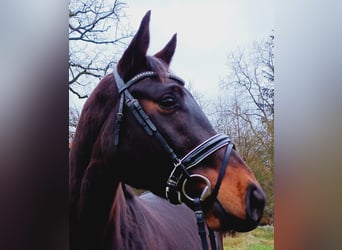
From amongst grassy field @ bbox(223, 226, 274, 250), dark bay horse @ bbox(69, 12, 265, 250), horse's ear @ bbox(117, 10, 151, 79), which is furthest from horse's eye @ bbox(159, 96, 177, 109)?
grassy field @ bbox(223, 226, 274, 250)

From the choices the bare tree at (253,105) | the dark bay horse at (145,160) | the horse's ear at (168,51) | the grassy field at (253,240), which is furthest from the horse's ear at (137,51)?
the grassy field at (253,240)

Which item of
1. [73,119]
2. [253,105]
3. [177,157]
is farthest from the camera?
[253,105]

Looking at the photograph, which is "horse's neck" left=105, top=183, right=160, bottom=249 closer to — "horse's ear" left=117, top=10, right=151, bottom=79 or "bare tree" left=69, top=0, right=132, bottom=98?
"horse's ear" left=117, top=10, right=151, bottom=79

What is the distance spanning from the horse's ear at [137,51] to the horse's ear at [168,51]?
12 centimetres

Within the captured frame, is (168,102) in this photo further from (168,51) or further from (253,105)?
(253,105)

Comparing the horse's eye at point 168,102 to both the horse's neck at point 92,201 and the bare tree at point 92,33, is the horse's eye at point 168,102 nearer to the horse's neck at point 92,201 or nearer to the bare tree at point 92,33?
the horse's neck at point 92,201

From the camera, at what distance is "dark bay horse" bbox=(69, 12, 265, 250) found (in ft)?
3.58

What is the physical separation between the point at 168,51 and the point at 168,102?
280 mm

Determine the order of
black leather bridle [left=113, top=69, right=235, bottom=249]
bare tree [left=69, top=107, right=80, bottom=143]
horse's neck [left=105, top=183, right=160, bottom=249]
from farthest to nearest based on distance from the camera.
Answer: bare tree [left=69, top=107, right=80, bottom=143]
horse's neck [left=105, top=183, right=160, bottom=249]
black leather bridle [left=113, top=69, right=235, bottom=249]

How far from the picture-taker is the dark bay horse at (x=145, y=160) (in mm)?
1090

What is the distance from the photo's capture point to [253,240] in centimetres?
146

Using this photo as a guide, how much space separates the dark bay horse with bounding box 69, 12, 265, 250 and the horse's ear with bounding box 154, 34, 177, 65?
1cm

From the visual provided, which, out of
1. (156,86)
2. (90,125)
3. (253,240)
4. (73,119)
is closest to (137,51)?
(156,86)
